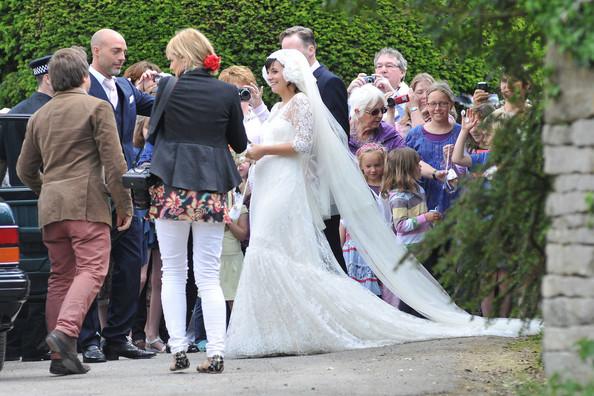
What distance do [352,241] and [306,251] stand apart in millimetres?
790

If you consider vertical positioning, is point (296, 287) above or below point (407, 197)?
below

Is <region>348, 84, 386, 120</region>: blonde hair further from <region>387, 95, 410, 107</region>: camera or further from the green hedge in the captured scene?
the green hedge

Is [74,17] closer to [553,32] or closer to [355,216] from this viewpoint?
[355,216]

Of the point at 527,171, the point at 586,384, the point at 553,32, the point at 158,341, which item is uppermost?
the point at 553,32

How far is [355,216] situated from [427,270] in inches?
33.5

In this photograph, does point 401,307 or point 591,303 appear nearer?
point 591,303

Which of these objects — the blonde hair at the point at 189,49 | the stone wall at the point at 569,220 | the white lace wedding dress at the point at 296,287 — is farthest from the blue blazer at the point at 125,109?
the stone wall at the point at 569,220

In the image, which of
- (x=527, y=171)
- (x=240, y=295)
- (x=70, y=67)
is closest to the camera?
(x=527, y=171)

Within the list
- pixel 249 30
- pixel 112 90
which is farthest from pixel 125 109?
pixel 249 30

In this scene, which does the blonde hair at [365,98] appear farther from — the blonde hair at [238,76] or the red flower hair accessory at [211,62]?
the red flower hair accessory at [211,62]

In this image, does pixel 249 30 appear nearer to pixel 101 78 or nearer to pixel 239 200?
pixel 239 200

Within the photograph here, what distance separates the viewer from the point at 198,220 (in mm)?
8695

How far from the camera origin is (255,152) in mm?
9961

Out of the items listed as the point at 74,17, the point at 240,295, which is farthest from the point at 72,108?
the point at 74,17
